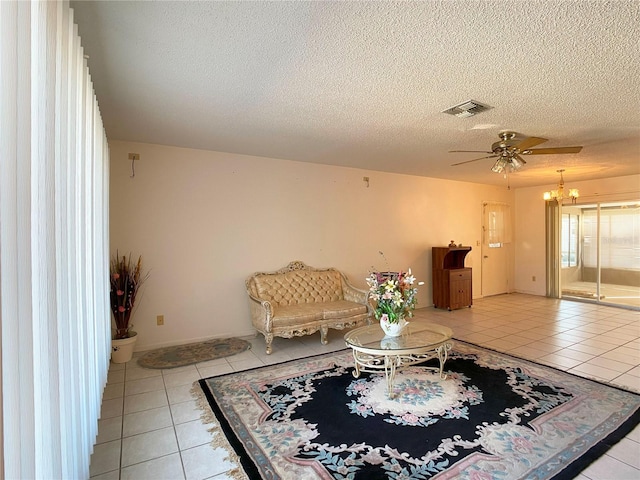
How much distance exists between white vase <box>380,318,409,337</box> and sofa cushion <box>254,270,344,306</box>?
1.89m

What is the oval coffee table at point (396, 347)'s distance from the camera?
288 centimetres

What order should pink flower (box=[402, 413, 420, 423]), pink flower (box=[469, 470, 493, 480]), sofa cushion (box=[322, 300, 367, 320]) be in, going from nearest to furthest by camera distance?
1. pink flower (box=[469, 470, 493, 480])
2. pink flower (box=[402, 413, 420, 423])
3. sofa cushion (box=[322, 300, 367, 320])

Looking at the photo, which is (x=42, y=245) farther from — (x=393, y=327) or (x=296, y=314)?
(x=296, y=314)

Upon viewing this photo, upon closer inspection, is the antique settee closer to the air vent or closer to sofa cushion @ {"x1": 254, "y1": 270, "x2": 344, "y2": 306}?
sofa cushion @ {"x1": 254, "y1": 270, "x2": 344, "y2": 306}

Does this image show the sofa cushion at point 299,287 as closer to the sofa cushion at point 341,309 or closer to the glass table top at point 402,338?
the sofa cushion at point 341,309

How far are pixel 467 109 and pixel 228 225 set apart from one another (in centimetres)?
331

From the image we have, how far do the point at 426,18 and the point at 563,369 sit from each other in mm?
3669

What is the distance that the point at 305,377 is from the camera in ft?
11.0

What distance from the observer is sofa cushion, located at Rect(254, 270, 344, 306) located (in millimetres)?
4742

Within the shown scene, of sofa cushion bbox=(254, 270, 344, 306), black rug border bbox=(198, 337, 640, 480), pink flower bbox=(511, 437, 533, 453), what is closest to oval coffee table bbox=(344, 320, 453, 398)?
pink flower bbox=(511, 437, 533, 453)

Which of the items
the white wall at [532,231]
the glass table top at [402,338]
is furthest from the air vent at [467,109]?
the white wall at [532,231]

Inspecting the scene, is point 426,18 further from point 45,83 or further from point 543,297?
point 543,297

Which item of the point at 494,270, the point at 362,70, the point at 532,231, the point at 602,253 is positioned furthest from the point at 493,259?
the point at 362,70

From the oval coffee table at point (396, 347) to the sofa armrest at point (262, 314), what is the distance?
45.6 inches
